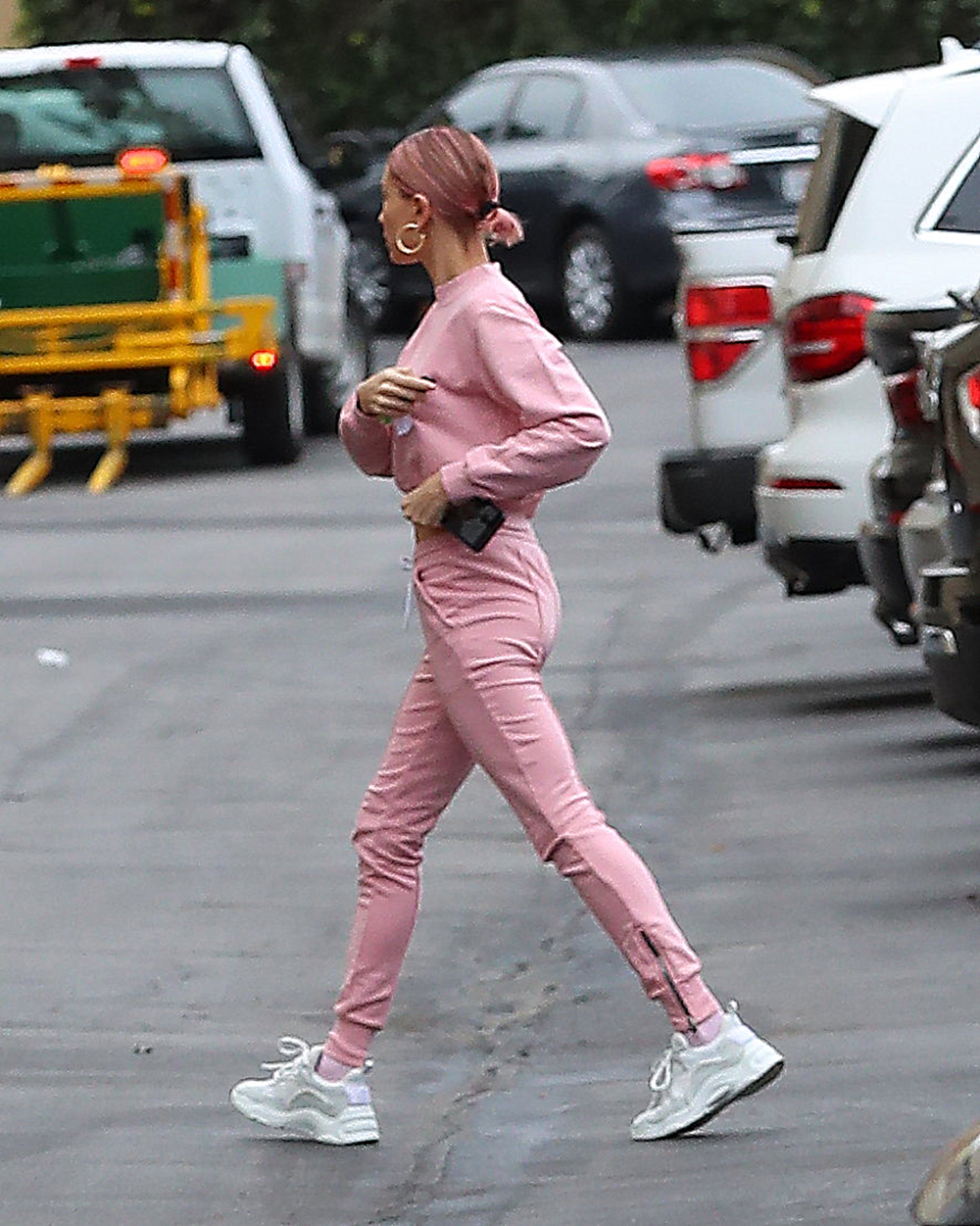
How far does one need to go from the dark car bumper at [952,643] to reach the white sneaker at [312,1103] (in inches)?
83.7

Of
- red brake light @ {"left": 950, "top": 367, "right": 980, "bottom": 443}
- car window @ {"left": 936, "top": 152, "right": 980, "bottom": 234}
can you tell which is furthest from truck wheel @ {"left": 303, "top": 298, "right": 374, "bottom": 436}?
red brake light @ {"left": 950, "top": 367, "right": 980, "bottom": 443}

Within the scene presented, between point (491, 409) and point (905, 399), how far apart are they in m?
3.10

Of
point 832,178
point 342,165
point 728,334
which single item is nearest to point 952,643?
point 832,178

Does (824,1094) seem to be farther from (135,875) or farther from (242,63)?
(242,63)

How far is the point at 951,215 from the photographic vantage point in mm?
9516

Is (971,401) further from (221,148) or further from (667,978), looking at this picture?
(221,148)

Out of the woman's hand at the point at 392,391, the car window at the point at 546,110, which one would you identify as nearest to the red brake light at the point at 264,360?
the car window at the point at 546,110

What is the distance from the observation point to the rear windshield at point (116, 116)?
676 inches

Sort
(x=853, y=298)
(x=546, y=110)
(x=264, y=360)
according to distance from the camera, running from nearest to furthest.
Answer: (x=853, y=298) → (x=264, y=360) → (x=546, y=110)

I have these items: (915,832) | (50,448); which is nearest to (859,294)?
(915,832)

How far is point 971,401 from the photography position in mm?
7367

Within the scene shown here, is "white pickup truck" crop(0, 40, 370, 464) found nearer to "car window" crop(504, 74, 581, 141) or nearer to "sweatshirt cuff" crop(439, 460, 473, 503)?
"car window" crop(504, 74, 581, 141)

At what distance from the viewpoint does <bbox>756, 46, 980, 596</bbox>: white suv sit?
958 centimetres

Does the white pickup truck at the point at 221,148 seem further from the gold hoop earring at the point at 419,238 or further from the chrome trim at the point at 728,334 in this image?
the gold hoop earring at the point at 419,238
